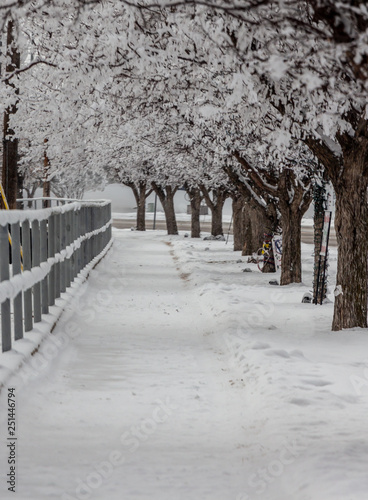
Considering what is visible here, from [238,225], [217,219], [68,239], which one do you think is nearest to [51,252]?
[68,239]

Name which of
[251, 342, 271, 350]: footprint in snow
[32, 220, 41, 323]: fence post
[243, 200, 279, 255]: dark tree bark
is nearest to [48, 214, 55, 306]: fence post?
[32, 220, 41, 323]: fence post

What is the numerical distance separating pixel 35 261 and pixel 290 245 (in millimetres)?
8492

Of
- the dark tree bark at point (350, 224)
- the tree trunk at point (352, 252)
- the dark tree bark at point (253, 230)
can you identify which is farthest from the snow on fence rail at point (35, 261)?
the dark tree bark at point (253, 230)

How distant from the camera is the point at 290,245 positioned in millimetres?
15477

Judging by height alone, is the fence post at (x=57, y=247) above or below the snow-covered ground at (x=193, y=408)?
above

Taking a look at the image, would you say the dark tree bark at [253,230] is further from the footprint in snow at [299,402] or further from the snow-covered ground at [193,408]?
the footprint in snow at [299,402]

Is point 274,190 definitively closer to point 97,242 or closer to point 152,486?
point 97,242

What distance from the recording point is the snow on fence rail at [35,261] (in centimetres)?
625

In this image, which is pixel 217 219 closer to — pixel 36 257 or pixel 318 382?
pixel 36 257

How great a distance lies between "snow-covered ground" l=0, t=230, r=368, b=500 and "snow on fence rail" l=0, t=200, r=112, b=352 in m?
0.42

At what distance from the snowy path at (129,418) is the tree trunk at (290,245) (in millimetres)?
5725

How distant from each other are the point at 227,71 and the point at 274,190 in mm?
7029

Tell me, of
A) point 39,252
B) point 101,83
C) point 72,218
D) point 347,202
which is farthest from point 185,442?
point 72,218

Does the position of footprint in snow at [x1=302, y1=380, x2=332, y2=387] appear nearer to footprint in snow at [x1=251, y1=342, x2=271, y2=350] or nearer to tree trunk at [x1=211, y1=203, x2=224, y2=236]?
footprint in snow at [x1=251, y1=342, x2=271, y2=350]
